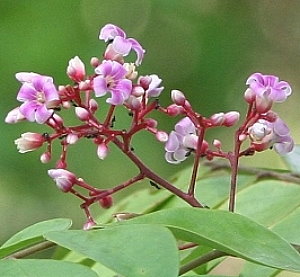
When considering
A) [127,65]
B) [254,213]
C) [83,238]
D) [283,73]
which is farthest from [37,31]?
[83,238]

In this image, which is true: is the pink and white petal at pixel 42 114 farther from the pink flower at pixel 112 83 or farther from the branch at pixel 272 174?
the branch at pixel 272 174

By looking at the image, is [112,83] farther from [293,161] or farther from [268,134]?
[293,161]

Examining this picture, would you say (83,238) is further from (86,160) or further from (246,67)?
(246,67)

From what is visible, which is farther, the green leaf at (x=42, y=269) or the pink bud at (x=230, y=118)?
the pink bud at (x=230, y=118)

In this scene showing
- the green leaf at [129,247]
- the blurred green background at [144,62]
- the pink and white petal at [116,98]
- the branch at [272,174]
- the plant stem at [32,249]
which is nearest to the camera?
the green leaf at [129,247]

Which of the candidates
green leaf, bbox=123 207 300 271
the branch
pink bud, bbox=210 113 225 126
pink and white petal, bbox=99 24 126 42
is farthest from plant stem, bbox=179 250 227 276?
the branch

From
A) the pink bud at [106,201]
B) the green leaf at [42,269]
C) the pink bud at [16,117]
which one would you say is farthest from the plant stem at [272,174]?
the green leaf at [42,269]
